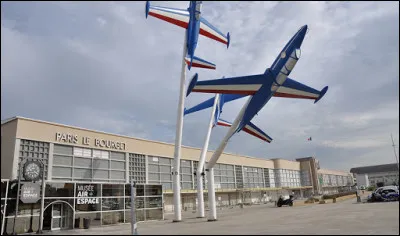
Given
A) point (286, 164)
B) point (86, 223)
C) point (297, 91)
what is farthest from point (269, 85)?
point (286, 164)

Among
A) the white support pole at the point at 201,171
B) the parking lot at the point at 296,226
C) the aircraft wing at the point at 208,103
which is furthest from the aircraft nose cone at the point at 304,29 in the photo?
the white support pole at the point at 201,171

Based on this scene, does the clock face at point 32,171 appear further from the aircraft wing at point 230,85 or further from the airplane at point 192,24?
the airplane at point 192,24

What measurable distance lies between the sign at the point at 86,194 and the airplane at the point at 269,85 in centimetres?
1401

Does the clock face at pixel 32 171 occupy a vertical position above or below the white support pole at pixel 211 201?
above

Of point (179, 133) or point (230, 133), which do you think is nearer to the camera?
point (230, 133)

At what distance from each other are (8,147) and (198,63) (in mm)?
20043

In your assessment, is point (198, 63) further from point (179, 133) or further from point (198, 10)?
point (179, 133)

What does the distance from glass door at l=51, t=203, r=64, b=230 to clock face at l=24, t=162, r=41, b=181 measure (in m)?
2.85

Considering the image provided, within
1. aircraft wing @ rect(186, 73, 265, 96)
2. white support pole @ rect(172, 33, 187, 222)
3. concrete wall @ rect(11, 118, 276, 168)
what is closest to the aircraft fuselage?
aircraft wing @ rect(186, 73, 265, 96)

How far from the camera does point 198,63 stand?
28391 mm

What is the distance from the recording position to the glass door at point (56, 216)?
87.7ft

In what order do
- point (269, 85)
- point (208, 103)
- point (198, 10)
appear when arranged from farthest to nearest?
point (208, 103) < point (198, 10) < point (269, 85)

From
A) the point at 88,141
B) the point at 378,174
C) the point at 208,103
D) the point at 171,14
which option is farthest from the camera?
the point at 378,174

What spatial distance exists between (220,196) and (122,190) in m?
34.1
